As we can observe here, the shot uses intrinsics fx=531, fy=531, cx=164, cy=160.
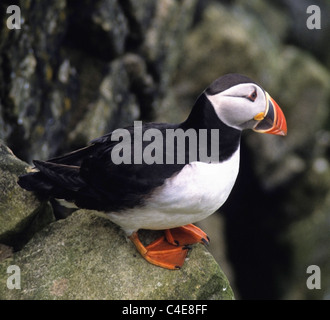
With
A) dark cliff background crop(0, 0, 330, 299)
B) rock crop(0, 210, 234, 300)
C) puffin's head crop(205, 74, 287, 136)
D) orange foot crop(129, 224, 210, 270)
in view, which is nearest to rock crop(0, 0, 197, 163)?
dark cliff background crop(0, 0, 330, 299)

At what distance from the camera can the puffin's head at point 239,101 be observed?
300cm

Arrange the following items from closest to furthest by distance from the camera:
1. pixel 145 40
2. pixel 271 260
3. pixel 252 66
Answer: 1. pixel 145 40
2. pixel 252 66
3. pixel 271 260

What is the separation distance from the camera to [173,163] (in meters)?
2.99

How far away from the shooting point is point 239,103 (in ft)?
9.83

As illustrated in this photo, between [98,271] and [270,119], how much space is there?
1.35 meters

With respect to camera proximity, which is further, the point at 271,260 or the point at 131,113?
the point at 271,260

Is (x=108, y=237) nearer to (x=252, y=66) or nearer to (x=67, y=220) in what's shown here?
(x=67, y=220)

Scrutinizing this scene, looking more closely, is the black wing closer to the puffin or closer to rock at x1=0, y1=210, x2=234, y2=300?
the puffin

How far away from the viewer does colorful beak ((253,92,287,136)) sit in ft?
10.1

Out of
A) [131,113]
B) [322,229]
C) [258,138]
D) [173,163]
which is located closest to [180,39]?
[131,113]

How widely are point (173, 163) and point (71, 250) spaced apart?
85 cm

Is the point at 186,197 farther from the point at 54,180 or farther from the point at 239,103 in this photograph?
the point at 54,180

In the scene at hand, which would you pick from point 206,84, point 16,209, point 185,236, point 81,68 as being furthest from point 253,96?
point 206,84

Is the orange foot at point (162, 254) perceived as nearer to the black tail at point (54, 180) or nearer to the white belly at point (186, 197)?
the white belly at point (186, 197)
